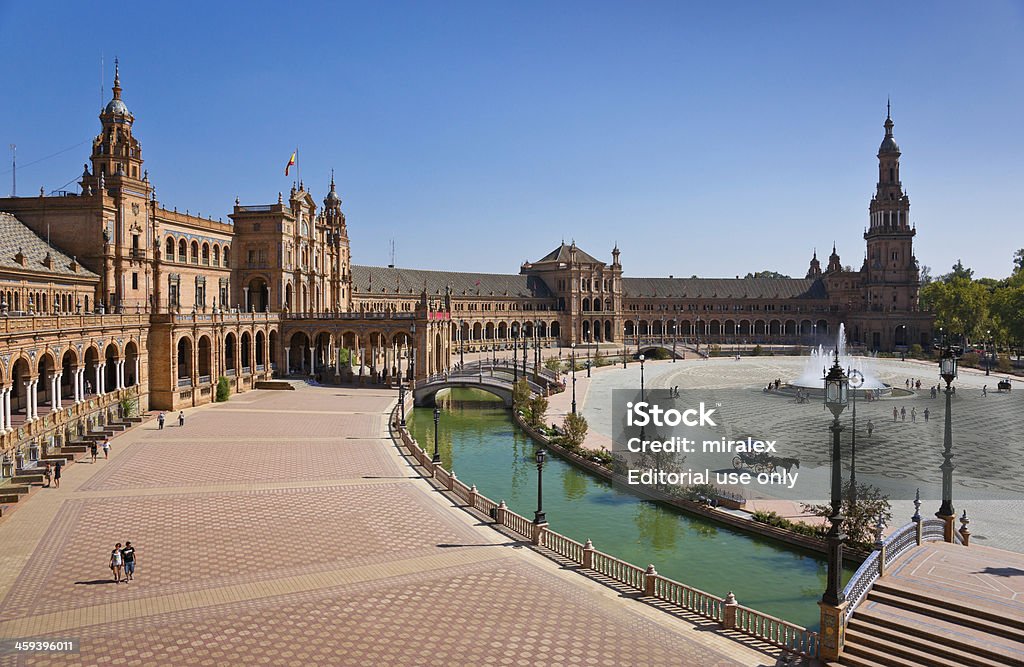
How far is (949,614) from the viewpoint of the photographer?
16.9m

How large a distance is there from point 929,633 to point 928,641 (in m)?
0.19

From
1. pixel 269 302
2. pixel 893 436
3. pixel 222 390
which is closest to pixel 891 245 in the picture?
pixel 893 436

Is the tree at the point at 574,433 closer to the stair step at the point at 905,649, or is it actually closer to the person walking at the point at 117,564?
the person walking at the point at 117,564

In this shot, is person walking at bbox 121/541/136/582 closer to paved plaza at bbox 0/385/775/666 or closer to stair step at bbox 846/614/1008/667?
paved plaza at bbox 0/385/775/666

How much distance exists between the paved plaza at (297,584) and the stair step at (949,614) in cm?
342

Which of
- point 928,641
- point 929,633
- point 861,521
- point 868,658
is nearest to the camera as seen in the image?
point 928,641

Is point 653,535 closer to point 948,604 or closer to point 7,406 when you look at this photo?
point 948,604

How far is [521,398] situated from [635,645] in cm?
4186

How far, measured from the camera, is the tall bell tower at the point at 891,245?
124500 millimetres

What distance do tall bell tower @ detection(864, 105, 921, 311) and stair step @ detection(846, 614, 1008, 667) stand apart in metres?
120

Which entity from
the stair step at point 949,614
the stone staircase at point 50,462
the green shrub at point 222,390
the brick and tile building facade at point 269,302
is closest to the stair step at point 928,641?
the stair step at point 949,614

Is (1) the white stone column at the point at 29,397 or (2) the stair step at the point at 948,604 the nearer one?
(2) the stair step at the point at 948,604

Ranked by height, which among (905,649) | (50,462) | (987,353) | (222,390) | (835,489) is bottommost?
(905,649)

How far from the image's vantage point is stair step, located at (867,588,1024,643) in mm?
16203
